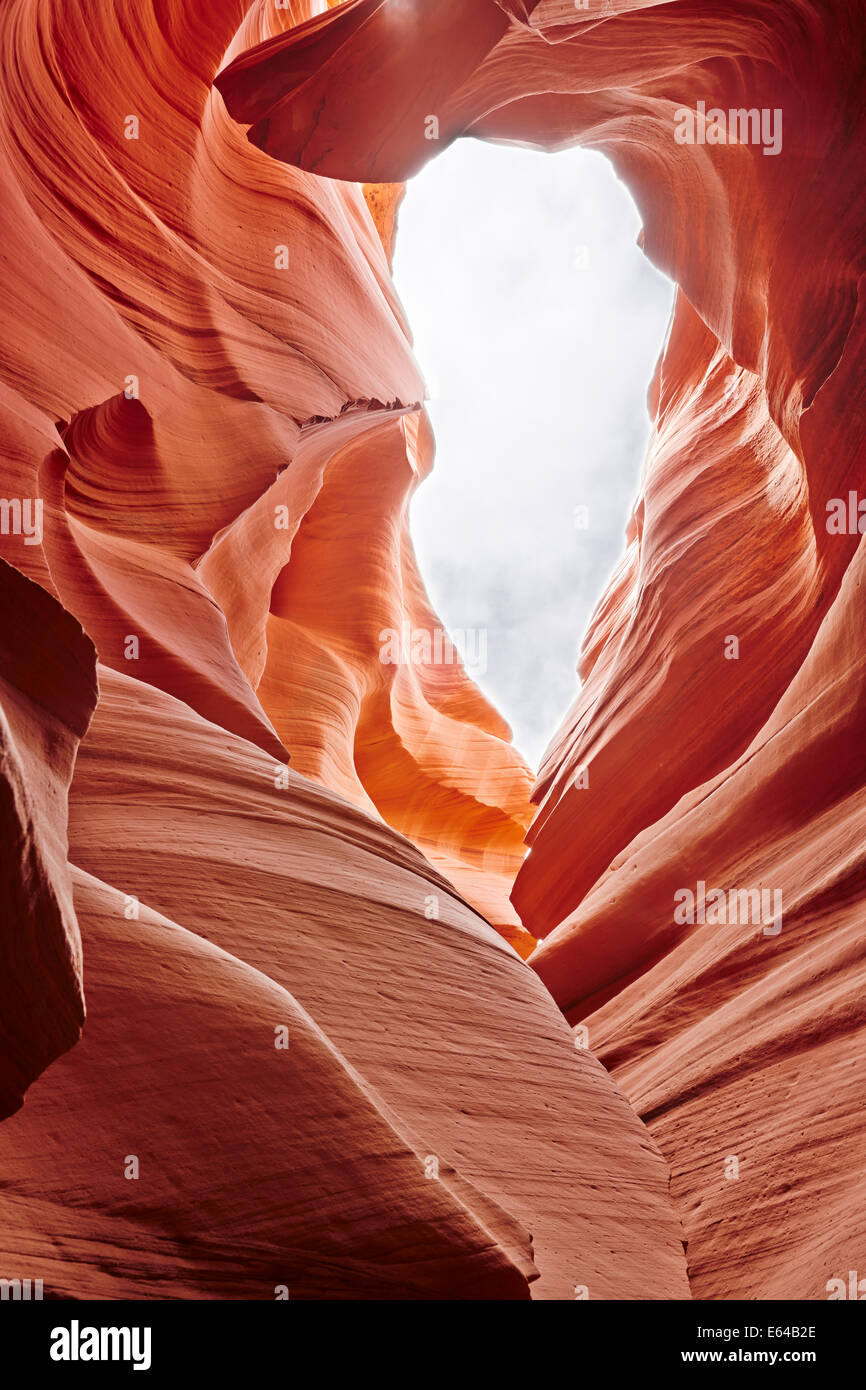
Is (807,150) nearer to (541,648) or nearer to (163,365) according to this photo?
(163,365)

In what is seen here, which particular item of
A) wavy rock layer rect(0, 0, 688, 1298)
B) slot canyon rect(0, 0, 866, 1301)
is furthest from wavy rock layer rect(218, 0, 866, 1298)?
wavy rock layer rect(0, 0, 688, 1298)

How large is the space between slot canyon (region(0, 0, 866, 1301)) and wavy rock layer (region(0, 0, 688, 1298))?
0.02m

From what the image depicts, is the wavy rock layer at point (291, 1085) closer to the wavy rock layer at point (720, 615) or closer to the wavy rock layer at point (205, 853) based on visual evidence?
the wavy rock layer at point (205, 853)

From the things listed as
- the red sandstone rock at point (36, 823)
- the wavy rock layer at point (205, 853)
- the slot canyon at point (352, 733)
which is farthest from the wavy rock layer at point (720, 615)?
the red sandstone rock at point (36, 823)

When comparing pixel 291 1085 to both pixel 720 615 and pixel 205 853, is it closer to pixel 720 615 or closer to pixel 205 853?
pixel 205 853

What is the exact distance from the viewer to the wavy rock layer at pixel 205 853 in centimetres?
300

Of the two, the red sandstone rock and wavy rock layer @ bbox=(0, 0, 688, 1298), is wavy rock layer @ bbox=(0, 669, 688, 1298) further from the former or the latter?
the red sandstone rock

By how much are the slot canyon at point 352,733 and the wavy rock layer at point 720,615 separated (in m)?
0.03

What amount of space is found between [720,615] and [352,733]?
5.50 metres

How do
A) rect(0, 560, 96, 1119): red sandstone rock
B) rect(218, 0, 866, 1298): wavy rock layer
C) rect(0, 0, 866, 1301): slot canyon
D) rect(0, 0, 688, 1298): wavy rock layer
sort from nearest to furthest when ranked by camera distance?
rect(0, 560, 96, 1119): red sandstone rock
rect(0, 0, 688, 1298): wavy rock layer
rect(0, 0, 866, 1301): slot canyon
rect(218, 0, 866, 1298): wavy rock layer

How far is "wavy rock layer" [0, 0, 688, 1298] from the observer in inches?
118

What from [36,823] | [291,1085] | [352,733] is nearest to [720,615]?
[352,733]
